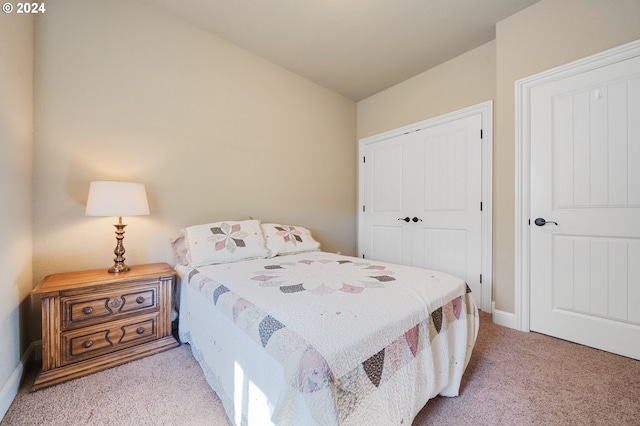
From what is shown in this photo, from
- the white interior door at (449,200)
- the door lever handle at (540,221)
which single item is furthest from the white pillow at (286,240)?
the door lever handle at (540,221)

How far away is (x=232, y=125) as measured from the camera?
249 centimetres

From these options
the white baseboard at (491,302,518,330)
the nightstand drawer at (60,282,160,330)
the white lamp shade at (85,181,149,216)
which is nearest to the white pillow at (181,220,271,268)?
the nightstand drawer at (60,282,160,330)

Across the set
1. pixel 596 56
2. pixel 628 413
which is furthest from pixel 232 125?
pixel 628 413

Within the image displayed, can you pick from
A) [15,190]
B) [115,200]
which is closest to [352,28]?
[115,200]

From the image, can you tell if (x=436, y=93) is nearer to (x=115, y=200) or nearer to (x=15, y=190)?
(x=115, y=200)

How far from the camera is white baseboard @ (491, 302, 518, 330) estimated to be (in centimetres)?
212

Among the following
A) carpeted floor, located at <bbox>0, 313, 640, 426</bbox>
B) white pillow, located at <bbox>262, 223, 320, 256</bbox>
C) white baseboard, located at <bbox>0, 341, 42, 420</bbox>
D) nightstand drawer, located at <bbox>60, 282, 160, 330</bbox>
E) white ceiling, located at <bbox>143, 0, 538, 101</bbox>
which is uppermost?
white ceiling, located at <bbox>143, 0, 538, 101</bbox>

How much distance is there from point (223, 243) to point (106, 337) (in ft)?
2.90

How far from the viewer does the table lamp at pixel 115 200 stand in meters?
1.56

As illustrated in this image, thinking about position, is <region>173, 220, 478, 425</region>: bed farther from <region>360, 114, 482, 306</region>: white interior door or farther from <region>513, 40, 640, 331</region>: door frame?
<region>360, 114, 482, 306</region>: white interior door

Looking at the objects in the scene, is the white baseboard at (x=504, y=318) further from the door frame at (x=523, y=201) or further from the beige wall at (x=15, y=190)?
the beige wall at (x=15, y=190)

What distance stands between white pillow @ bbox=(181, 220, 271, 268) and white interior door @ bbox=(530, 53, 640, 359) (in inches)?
90.8

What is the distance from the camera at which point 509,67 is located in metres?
2.16

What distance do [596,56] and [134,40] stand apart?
3427 mm
